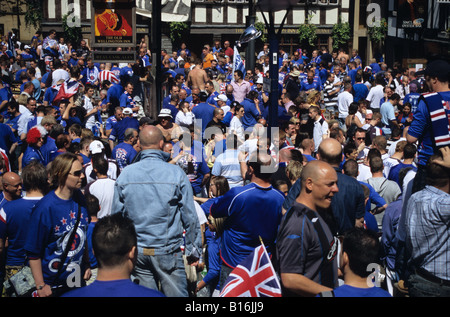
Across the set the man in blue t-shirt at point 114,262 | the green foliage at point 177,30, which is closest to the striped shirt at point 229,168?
the man in blue t-shirt at point 114,262

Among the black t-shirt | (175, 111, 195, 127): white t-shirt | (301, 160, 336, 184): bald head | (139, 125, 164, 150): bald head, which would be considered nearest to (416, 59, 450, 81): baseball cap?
(301, 160, 336, 184): bald head

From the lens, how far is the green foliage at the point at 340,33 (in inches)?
1385

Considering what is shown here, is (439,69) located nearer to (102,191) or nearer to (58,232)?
(58,232)

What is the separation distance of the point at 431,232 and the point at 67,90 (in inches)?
422

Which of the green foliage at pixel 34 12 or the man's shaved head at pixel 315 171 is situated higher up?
the green foliage at pixel 34 12

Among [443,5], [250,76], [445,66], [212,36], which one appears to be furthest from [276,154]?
[212,36]

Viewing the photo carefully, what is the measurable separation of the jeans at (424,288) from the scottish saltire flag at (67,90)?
1042cm

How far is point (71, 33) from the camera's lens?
34688 mm

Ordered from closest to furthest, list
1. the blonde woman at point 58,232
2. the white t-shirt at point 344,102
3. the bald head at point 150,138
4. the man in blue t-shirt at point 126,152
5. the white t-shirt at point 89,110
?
the blonde woman at point 58,232 < the bald head at point 150,138 < the man in blue t-shirt at point 126,152 < the white t-shirt at point 89,110 < the white t-shirt at point 344,102

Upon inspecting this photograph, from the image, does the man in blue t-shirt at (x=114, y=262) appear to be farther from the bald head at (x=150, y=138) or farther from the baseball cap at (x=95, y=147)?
the baseball cap at (x=95, y=147)

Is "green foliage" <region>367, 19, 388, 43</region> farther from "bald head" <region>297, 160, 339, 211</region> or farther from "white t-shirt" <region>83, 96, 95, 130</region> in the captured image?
"bald head" <region>297, 160, 339, 211</region>

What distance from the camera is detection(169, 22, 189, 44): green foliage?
34125 mm

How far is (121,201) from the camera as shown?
544 centimetres

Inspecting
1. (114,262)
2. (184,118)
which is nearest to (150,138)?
(114,262)
